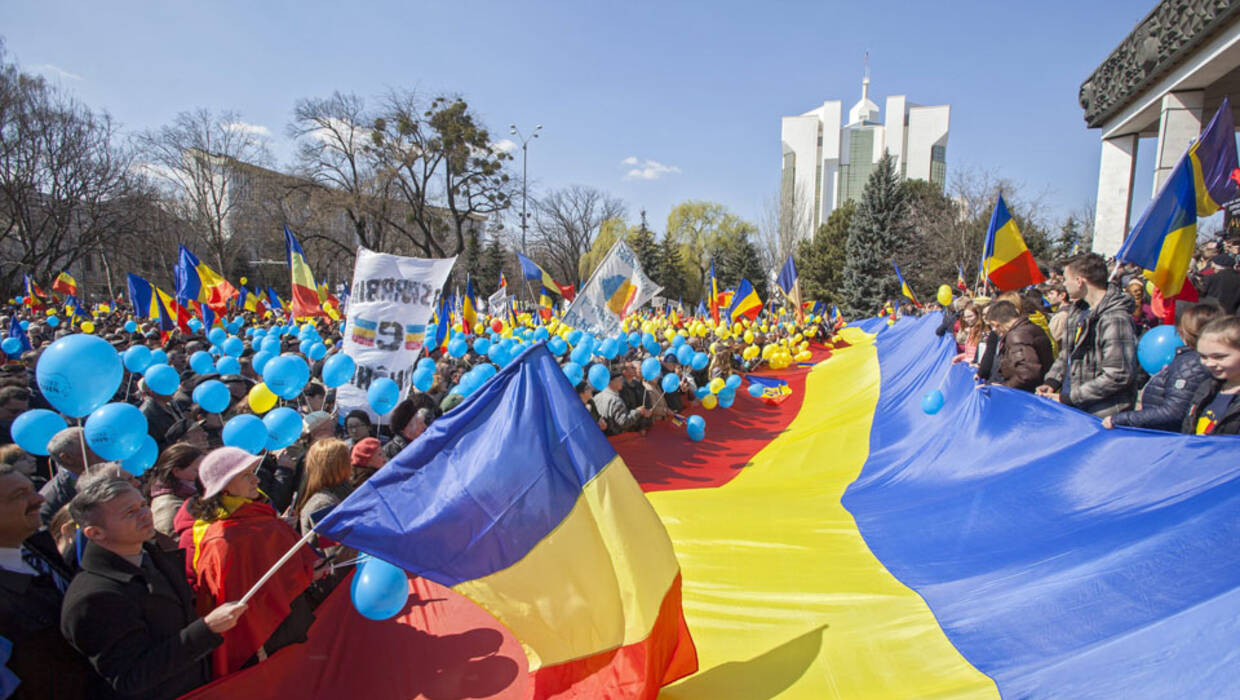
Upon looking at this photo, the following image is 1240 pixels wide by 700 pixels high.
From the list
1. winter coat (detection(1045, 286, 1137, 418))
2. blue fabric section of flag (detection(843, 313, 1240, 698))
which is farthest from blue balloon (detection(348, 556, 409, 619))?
winter coat (detection(1045, 286, 1137, 418))

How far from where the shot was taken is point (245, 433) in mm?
3768

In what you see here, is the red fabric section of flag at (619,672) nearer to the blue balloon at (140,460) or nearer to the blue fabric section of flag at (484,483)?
the blue fabric section of flag at (484,483)

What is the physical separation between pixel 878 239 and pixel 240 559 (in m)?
37.3

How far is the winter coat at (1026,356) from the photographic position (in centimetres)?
505

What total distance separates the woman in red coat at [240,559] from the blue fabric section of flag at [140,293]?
1442cm

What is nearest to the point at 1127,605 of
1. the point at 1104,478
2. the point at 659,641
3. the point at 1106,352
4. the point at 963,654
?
the point at 963,654

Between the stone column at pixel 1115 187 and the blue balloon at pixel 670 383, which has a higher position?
the stone column at pixel 1115 187

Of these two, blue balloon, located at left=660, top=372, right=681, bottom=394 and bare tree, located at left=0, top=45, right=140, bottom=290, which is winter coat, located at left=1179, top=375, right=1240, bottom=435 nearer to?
blue balloon, located at left=660, top=372, right=681, bottom=394

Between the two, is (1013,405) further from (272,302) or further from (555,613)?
(272,302)

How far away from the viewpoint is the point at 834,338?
2408 centimetres

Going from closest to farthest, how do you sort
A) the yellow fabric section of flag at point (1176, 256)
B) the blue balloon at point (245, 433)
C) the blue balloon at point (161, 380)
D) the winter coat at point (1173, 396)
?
the winter coat at point (1173, 396) < the blue balloon at point (245, 433) < the yellow fabric section of flag at point (1176, 256) < the blue balloon at point (161, 380)

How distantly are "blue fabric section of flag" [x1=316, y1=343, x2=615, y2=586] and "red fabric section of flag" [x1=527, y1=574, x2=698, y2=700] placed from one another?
0.47 m

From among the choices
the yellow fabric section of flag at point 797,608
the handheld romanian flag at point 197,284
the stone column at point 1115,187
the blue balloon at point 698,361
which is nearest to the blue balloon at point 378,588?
the yellow fabric section of flag at point 797,608

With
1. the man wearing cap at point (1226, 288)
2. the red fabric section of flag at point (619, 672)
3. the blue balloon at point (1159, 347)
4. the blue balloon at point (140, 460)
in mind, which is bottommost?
the red fabric section of flag at point (619, 672)
